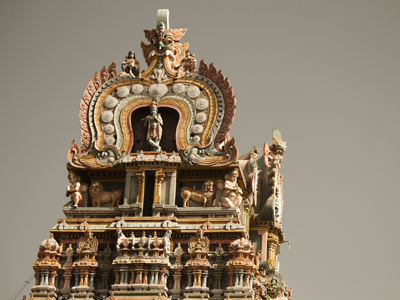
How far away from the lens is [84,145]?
46.0 meters

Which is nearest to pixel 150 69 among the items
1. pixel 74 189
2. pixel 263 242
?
pixel 74 189

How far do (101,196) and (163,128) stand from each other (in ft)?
13.4

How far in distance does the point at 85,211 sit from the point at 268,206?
10151 mm

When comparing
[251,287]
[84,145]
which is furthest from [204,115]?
[251,287]

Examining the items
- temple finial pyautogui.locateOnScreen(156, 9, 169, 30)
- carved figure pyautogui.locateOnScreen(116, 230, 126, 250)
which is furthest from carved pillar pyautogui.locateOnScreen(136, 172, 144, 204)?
temple finial pyautogui.locateOnScreen(156, 9, 169, 30)

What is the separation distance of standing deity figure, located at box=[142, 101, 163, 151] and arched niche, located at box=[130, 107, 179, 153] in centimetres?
69

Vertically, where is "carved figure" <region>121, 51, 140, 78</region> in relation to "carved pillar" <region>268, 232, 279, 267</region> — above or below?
above

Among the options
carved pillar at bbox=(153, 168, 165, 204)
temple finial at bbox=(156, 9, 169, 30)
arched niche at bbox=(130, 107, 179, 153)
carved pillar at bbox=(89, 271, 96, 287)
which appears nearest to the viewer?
carved pillar at bbox=(89, 271, 96, 287)

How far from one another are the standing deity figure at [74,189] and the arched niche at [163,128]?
276cm

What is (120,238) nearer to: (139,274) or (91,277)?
(139,274)

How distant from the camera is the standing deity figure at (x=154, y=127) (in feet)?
149

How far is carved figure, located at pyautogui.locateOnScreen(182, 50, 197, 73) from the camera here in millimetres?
47719

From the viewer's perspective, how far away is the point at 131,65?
4775cm

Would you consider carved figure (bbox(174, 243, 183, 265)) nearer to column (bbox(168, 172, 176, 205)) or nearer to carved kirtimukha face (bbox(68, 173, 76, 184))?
column (bbox(168, 172, 176, 205))
